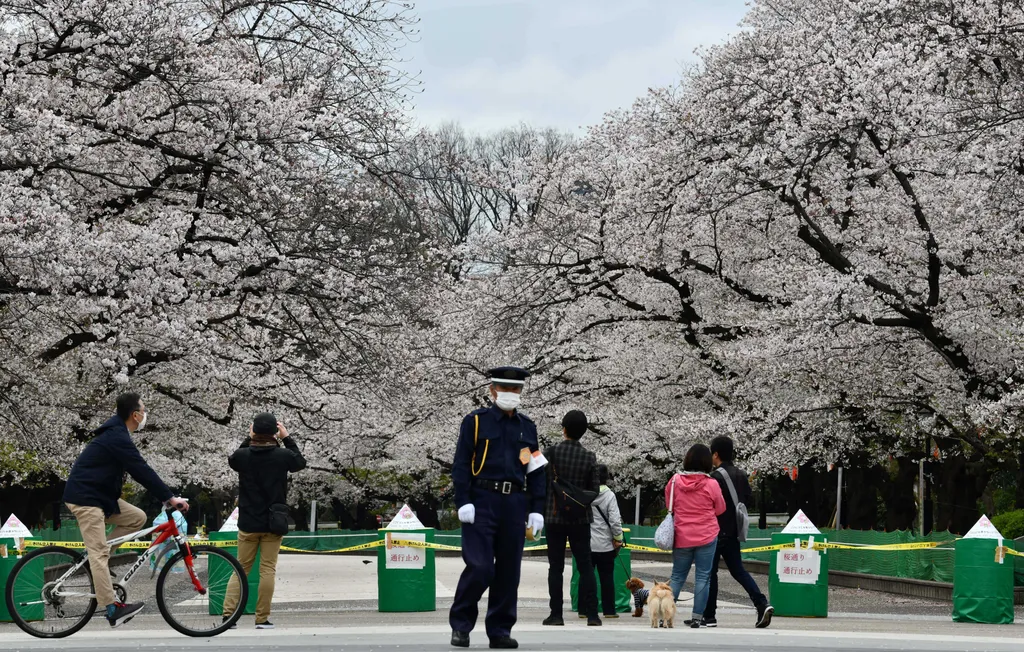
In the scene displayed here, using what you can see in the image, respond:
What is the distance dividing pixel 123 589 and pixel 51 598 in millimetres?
515

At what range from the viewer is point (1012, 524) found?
2672 cm

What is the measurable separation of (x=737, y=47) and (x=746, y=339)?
6.53m

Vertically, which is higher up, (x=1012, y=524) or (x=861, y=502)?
(x=861, y=502)

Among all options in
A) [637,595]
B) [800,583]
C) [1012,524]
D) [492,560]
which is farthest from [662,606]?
[1012,524]

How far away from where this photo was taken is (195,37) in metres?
21.0

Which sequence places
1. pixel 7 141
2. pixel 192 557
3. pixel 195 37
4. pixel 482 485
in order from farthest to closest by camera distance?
pixel 195 37 < pixel 7 141 < pixel 192 557 < pixel 482 485

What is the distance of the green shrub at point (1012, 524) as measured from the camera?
2642 centimetres

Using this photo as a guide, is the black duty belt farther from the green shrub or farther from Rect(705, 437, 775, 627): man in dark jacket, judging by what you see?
the green shrub

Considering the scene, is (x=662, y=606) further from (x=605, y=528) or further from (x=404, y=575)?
(x=404, y=575)

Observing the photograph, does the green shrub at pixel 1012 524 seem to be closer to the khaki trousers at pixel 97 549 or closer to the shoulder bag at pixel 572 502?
the shoulder bag at pixel 572 502

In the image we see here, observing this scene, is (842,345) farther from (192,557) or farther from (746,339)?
(192,557)

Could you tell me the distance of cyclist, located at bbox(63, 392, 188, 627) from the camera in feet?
34.3

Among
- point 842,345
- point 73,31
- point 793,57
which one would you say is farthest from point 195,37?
point 842,345

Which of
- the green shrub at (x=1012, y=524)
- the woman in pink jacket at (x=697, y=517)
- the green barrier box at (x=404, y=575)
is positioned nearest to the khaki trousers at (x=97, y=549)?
the green barrier box at (x=404, y=575)
